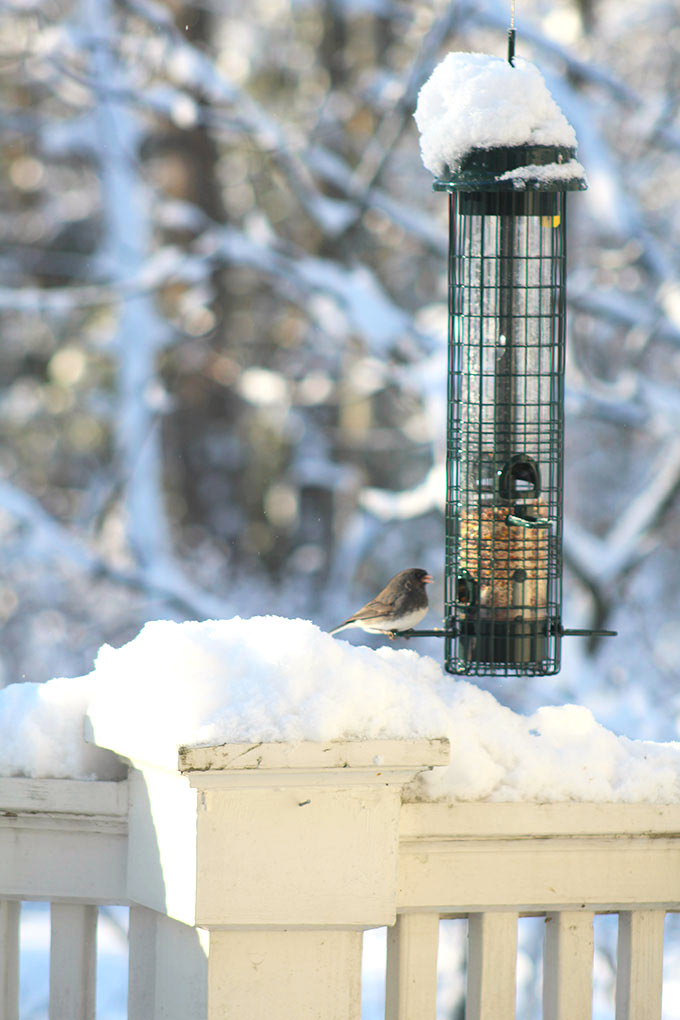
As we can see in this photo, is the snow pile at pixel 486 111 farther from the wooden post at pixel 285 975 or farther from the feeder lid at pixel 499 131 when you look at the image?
the wooden post at pixel 285 975

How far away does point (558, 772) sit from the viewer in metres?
1.82

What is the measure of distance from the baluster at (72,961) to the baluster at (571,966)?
604 mm

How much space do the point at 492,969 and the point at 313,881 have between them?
293 millimetres

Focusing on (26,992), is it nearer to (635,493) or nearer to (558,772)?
(635,493)

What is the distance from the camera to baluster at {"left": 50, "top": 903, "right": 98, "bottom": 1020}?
183 centimetres

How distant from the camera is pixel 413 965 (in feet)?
5.84

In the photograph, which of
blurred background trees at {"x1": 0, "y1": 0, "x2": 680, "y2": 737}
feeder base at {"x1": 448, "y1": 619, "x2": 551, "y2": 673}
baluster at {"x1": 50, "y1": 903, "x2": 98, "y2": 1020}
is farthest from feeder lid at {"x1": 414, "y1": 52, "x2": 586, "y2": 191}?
blurred background trees at {"x1": 0, "y1": 0, "x2": 680, "y2": 737}

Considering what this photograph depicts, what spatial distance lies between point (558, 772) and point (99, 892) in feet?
2.03

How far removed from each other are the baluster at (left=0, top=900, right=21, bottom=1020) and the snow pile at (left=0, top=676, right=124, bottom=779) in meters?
0.20

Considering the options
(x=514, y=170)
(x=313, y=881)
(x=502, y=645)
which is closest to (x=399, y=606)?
(x=502, y=645)

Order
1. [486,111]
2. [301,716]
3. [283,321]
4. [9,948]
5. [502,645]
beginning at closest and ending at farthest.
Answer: [301,716] < [9,948] < [486,111] < [502,645] < [283,321]

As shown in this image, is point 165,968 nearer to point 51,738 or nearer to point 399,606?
point 51,738

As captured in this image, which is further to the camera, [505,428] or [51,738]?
[505,428]

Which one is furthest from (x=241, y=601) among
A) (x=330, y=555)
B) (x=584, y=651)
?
(x=584, y=651)
